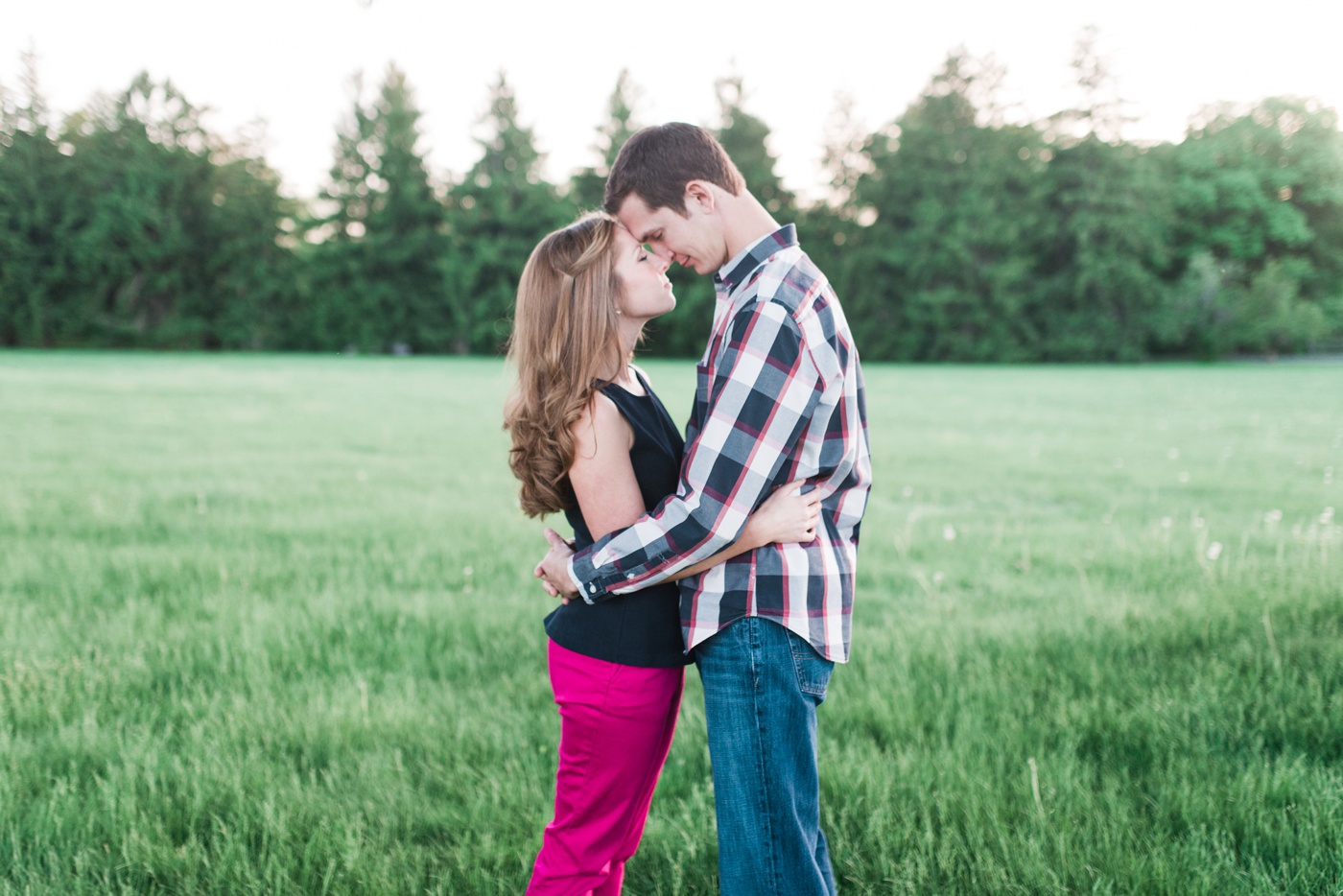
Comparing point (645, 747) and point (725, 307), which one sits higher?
point (725, 307)

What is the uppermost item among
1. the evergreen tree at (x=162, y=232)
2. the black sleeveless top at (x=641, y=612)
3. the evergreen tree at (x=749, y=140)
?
the evergreen tree at (x=749, y=140)

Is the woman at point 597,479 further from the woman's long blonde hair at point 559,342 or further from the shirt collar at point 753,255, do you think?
the shirt collar at point 753,255

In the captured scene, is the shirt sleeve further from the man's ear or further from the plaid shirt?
the man's ear

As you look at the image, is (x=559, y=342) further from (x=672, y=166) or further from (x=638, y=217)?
(x=672, y=166)

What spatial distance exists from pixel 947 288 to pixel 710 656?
145ft

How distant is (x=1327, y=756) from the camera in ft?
9.54

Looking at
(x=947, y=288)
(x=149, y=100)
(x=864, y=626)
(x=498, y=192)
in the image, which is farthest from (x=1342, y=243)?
(x=149, y=100)

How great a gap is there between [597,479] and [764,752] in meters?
0.67

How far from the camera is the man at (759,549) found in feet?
5.57

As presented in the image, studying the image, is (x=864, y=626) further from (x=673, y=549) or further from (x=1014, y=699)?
(x=673, y=549)

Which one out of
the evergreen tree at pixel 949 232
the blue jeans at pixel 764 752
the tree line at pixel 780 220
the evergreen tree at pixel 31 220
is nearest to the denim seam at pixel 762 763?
the blue jeans at pixel 764 752

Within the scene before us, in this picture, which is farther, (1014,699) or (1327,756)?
(1014,699)

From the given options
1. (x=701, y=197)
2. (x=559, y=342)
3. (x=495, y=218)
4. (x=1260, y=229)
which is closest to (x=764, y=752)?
(x=559, y=342)

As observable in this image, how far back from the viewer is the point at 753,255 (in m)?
1.87
